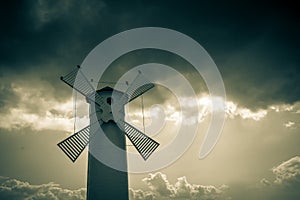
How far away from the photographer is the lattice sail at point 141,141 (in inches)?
636

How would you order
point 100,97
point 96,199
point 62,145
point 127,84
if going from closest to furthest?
point 96,199, point 62,145, point 100,97, point 127,84

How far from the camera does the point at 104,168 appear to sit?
1476cm

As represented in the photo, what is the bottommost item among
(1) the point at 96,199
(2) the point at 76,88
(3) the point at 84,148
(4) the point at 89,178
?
(1) the point at 96,199

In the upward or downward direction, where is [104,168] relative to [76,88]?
downward

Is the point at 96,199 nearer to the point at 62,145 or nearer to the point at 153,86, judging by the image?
the point at 62,145

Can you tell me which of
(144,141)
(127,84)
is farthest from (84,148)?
(127,84)

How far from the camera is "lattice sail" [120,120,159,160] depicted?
1616 cm

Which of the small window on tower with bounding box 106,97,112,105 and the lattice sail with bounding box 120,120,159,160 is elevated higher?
the small window on tower with bounding box 106,97,112,105

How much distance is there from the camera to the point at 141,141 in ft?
54.0

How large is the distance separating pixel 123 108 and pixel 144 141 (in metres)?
2.22

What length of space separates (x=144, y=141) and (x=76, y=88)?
16.2 ft

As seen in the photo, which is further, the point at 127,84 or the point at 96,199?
the point at 127,84

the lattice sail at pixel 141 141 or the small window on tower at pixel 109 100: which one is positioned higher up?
the small window on tower at pixel 109 100

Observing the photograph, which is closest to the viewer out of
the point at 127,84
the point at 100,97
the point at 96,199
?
the point at 96,199
